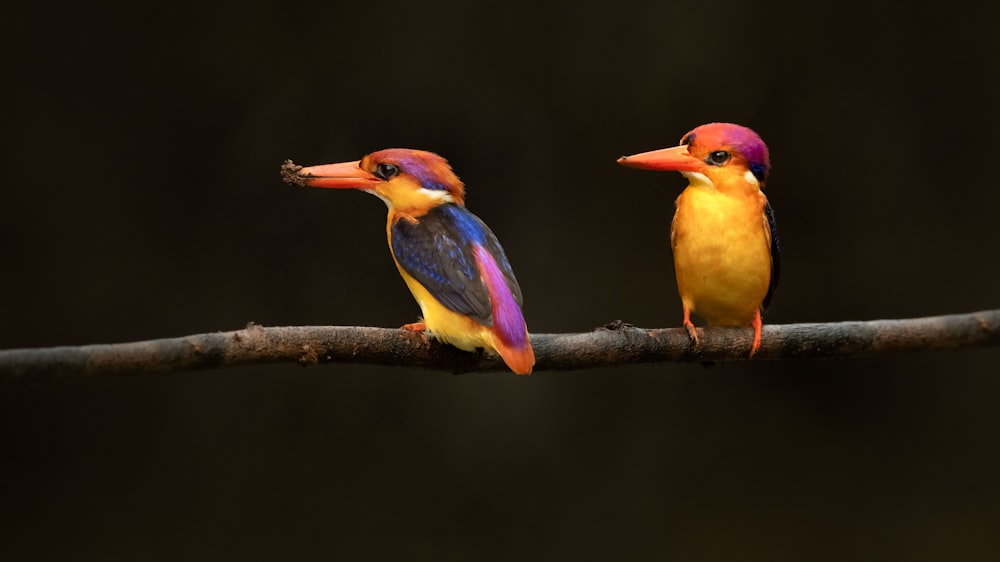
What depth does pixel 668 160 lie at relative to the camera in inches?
60.1

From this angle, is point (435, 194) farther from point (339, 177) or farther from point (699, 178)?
point (699, 178)

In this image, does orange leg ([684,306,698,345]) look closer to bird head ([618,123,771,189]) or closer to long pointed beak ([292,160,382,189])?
bird head ([618,123,771,189])

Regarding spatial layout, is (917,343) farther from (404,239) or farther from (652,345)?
(404,239)

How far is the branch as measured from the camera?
116 cm

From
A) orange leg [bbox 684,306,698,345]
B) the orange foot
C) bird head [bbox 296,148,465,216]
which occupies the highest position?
bird head [bbox 296,148,465,216]

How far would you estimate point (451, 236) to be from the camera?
139 cm

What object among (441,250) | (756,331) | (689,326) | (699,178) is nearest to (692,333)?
(689,326)

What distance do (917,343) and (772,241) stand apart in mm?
422

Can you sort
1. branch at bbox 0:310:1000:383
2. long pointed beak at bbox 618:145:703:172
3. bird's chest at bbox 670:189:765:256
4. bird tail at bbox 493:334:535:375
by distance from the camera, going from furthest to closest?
bird's chest at bbox 670:189:765:256
long pointed beak at bbox 618:145:703:172
bird tail at bbox 493:334:535:375
branch at bbox 0:310:1000:383

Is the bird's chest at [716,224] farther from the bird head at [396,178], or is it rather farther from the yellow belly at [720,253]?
the bird head at [396,178]

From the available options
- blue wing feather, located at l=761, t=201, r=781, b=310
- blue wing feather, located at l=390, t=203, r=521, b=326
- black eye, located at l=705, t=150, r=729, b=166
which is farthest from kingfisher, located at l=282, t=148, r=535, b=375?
blue wing feather, located at l=761, t=201, r=781, b=310

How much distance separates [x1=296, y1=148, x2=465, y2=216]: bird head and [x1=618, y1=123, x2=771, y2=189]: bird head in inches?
12.5

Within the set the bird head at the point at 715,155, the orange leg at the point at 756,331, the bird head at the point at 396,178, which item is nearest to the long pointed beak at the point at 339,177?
the bird head at the point at 396,178

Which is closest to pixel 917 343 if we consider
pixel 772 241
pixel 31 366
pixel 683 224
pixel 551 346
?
pixel 772 241
